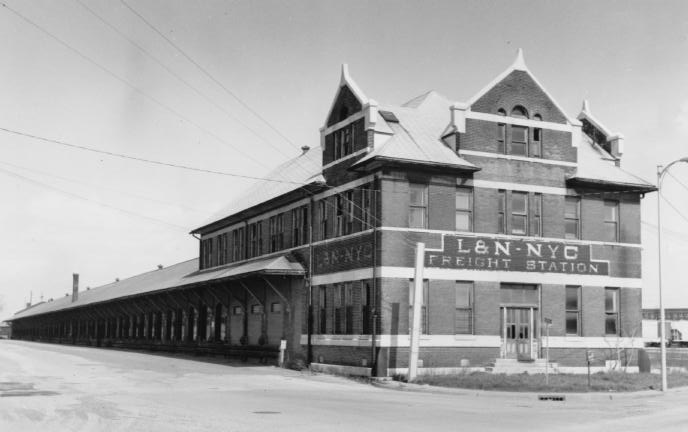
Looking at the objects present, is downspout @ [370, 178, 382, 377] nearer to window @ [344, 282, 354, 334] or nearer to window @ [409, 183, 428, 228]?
window @ [409, 183, 428, 228]

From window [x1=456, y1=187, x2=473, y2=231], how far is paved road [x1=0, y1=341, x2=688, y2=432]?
7.65 meters

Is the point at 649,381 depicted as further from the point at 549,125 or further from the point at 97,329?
the point at 97,329

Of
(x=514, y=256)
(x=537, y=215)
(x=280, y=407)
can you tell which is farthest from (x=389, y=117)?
(x=280, y=407)

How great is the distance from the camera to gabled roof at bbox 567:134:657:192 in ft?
117

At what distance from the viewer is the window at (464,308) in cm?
3303

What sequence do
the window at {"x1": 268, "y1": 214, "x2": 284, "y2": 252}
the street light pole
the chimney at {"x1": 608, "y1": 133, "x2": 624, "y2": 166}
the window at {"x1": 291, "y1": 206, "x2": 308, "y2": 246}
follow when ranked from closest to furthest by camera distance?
the street light pole, the window at {"x1": 291, "y1": 206, "x2": 308, "y2": 246}, the chimney at {"x1": 608, "y1": 133, "x2": 624, "y2": 166}, the window at {"x1": 268, "y1": 214, "x2": 284, "y2": 252}

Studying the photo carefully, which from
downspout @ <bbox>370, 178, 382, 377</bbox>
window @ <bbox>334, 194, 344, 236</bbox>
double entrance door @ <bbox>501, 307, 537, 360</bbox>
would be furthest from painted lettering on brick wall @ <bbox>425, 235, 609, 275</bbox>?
window @ <bbox>334, 194, 344, 236</bbox>

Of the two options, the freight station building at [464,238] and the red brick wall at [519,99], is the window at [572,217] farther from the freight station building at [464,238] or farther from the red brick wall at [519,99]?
the red brick wall at [519,99]

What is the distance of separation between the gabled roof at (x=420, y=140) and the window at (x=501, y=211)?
195 centimetres

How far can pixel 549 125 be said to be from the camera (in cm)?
3541

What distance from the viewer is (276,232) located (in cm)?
4306

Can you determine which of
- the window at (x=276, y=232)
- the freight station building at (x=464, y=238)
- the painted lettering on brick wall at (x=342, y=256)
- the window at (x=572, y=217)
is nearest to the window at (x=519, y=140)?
the freight station building at (x=464, y=238)

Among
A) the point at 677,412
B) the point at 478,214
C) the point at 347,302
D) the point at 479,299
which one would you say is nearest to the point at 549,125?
the point at 478,214

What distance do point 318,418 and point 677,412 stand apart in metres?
9.28
